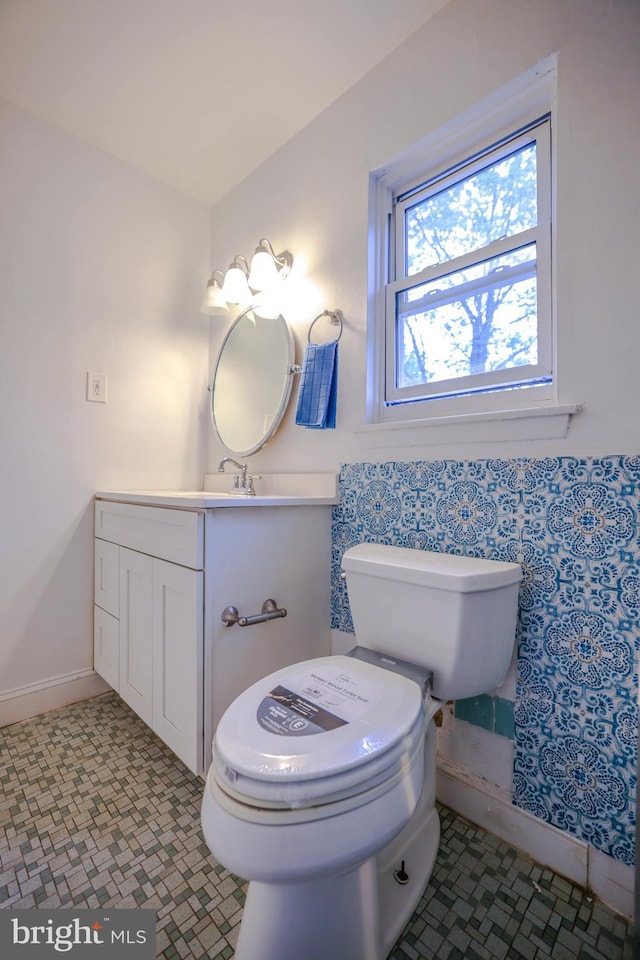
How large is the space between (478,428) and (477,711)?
2.40ft

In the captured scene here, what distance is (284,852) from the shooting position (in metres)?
0.61

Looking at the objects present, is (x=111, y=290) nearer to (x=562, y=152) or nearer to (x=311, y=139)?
(x=311, y=139)

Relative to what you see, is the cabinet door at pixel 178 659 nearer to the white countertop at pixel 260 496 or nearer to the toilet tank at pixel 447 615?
the white countertop at pixel 260 496

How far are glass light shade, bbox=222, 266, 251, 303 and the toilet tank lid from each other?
4.02 feet

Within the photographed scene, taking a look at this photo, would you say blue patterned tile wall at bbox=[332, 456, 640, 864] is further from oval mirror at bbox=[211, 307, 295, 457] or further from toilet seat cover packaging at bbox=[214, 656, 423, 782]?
oval mirror at bbox=[211, 307, 295, 457]

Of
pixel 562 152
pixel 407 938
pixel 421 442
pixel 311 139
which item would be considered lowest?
pixel 407 938

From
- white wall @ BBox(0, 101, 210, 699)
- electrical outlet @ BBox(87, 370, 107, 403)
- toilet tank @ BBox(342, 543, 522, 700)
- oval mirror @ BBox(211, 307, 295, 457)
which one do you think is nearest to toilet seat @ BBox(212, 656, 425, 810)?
toilet tank @ BBox(342, 543, 522, 700)

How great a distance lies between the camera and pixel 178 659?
1155 millimetres

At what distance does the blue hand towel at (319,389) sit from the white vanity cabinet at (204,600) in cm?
30

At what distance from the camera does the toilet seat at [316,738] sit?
25.1 inches

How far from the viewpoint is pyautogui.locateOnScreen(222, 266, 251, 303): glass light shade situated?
176 cm

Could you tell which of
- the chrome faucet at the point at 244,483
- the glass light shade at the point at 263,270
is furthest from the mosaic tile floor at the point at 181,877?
the glass light shade at the point at 263,270

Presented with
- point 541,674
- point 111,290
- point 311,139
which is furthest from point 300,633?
point 311,139

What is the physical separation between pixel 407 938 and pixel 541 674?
0.58m
